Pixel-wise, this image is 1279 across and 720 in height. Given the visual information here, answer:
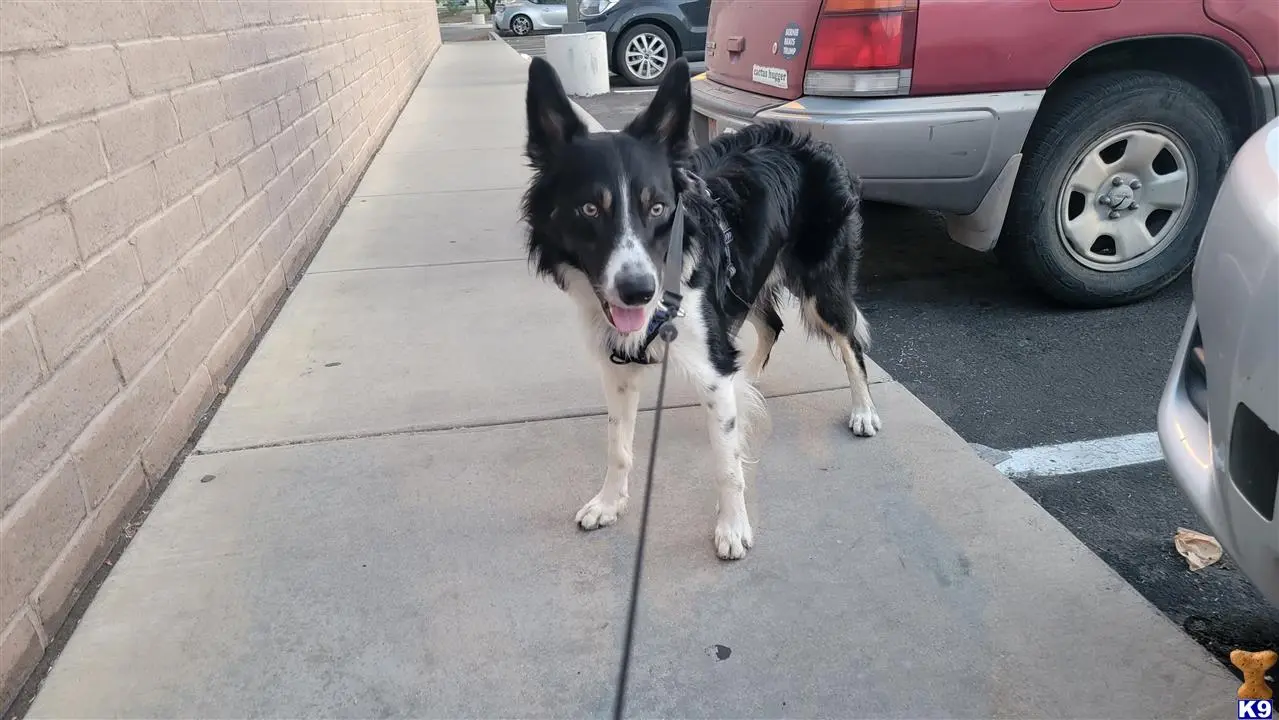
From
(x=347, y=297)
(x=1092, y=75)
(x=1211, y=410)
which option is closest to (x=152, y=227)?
(x=347, y=297)

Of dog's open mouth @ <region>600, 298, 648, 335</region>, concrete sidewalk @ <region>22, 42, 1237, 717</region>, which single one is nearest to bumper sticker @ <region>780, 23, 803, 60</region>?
concrete sidewalk @ <region>22, 42, 1237, 717</region>

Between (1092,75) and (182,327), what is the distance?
442 centimetres

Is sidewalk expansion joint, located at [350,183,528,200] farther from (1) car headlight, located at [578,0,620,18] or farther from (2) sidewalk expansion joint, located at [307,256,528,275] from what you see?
(1) car headlight, located at [578,0,620,18]

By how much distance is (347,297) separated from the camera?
16.0 ft

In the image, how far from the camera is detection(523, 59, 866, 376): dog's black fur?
250 centimetres

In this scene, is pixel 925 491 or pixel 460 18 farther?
pixel 460 18

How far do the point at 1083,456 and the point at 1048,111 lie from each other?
1.81m

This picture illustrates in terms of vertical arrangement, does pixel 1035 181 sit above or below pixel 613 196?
below

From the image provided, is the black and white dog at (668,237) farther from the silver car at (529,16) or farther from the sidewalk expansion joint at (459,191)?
the silver car at (529,16)

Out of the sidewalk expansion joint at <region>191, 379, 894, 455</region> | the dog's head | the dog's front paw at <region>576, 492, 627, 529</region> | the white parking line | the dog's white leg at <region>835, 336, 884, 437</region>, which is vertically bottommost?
the white parking line

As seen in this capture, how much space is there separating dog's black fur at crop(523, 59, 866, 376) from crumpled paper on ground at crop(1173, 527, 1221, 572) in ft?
4.17

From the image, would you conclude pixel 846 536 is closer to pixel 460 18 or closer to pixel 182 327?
pixel 182 327

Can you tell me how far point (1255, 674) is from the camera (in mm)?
1921

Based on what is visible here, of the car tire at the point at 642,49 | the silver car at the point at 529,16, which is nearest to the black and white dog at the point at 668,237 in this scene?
the car tire at the point at 642,49
